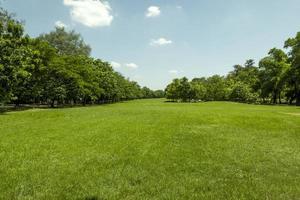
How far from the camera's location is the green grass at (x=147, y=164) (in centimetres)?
823

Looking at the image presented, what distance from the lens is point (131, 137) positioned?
1736 centimetres

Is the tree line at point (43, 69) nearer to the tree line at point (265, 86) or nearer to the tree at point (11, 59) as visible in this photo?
the tree at point (11, 59)

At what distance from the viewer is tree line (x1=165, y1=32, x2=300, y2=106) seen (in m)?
71.2

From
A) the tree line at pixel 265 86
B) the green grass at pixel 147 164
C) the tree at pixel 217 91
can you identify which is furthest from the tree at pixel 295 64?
the green grass at pixel 147 164

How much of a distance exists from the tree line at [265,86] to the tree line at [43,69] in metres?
32.6

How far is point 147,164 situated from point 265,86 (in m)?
74.6

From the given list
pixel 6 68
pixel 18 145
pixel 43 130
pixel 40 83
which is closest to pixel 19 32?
pixel 6 68

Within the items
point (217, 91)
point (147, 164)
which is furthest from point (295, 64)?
point (147, 164)

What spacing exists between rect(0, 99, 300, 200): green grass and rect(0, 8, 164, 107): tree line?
16.9 m

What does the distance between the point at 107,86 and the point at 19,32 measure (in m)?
42.6

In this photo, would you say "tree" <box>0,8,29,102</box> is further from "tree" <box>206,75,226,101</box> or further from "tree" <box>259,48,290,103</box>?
"tree" <box>206,75,226,101</box>

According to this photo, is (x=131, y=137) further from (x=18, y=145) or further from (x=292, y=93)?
(x=292, y=93)

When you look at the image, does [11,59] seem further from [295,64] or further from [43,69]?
[295,64]

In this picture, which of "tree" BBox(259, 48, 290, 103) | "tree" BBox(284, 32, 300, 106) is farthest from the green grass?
"tree" BBox(259, 48, 290, 103)
